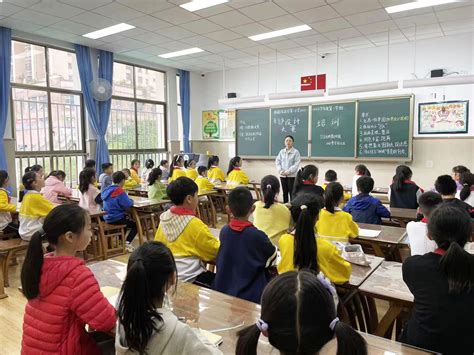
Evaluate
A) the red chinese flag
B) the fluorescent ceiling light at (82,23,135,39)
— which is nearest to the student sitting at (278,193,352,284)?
the fluorescent ceiling light at (82,23,135,39)

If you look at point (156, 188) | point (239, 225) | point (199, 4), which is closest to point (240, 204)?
point (239, 225)

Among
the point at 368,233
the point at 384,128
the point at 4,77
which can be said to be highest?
the point at 4,77

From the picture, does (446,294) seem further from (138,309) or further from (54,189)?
(54,189)

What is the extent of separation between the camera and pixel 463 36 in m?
6.08

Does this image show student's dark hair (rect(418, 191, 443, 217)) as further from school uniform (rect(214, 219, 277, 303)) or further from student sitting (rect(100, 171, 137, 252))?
student sitting (rect(100, 171, 137, 252))

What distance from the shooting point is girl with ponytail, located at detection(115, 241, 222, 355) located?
41.9 inches

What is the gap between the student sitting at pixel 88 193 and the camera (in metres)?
4.54

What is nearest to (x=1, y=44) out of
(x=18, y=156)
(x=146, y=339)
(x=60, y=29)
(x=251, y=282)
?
(x=60, y=29)

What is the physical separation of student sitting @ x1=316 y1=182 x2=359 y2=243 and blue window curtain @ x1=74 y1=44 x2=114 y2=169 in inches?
228

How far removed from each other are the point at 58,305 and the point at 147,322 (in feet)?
1.57

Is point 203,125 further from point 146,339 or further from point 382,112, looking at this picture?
Answer: point 146,339

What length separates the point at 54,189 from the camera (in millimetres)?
4867

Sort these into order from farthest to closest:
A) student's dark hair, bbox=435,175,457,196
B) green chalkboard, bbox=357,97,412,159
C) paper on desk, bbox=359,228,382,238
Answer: green chalkboard, bbox=357,97,412,159
student's dark hair, bbox=435,175,457,196
paper on desk, bbox=359,228,382,238

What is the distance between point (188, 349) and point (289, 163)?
5.50 meters
